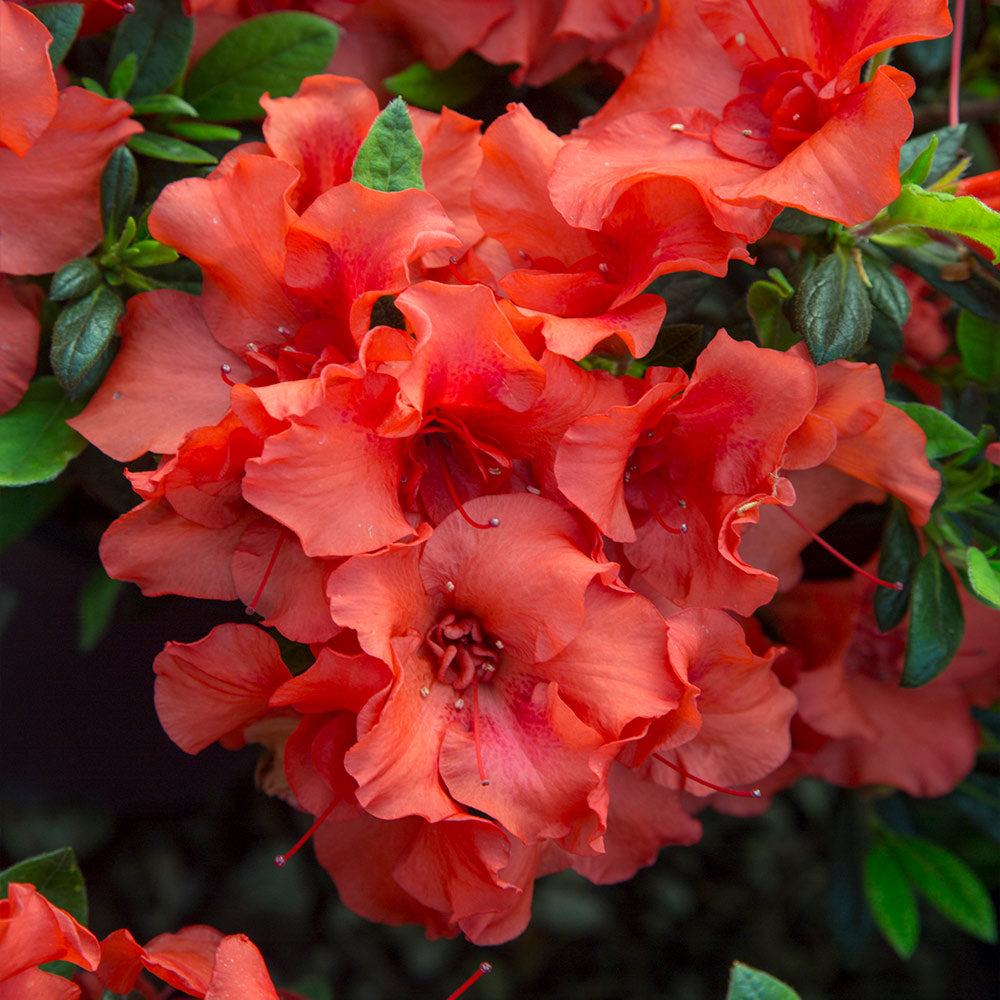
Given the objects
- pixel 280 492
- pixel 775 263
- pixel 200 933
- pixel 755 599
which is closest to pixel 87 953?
pixel 200 933

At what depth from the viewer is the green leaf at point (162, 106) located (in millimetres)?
722

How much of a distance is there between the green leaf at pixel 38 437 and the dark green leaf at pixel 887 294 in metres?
0.52

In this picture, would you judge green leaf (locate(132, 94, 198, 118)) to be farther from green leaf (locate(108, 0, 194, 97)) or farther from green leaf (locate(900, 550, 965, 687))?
green leaf (locate(900, 550, 965, 687))

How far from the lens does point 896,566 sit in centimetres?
77

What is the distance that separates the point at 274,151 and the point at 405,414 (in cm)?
21

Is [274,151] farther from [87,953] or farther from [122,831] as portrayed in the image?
[122,831]

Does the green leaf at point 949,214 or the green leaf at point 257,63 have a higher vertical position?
the green leaf at point 949,214

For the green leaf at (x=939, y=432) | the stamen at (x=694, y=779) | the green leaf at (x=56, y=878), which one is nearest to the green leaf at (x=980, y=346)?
the green leaf at (x=939, y=432)

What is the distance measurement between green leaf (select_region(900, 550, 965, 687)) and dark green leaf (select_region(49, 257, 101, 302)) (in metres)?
0.61

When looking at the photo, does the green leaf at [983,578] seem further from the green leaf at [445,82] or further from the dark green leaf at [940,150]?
the green leaf at [445,82]

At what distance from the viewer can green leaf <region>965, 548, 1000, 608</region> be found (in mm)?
666

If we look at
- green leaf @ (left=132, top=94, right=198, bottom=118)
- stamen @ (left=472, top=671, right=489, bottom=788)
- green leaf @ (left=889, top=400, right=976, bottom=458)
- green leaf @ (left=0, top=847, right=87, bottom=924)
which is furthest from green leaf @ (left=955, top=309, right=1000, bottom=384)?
green leaf @ (left=0, top=847, right=87, bottom=924)

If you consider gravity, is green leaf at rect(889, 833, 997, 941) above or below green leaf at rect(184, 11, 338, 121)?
below

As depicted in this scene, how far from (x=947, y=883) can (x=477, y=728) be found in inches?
28.4
